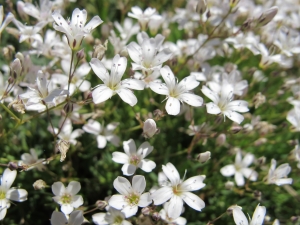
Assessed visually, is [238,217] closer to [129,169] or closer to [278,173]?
[278,173]

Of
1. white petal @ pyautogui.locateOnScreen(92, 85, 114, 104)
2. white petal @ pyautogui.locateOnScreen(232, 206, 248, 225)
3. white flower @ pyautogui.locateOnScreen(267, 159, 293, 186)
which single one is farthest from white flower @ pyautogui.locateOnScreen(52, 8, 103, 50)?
white flower @ pyautogui.locateOnScreen(267, 159, 293, 186)

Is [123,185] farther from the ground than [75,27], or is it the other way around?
[75,27]

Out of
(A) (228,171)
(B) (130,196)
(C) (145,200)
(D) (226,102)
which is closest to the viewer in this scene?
(C) (145,200)

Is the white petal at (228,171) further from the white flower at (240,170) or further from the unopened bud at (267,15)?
the unopened bud at (267,15)

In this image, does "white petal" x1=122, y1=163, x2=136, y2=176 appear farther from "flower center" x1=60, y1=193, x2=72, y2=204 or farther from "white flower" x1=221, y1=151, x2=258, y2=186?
"white flower" x1=221, y1=151, x2=258, y2=186

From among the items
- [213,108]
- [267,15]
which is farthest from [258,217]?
[267,15]

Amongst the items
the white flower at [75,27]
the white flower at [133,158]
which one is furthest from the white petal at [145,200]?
the white flower at [75,27]

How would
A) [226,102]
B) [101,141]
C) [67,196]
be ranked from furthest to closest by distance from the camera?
[101,141]
[226,102]
[67,196]
